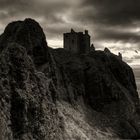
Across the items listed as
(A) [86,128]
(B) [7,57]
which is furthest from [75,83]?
(B) [7,57]

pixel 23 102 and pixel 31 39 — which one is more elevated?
pixel 31 39

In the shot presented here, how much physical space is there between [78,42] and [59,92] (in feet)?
181

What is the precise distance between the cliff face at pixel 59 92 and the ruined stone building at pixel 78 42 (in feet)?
112

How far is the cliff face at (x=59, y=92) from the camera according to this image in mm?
37375

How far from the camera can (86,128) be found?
5431cm

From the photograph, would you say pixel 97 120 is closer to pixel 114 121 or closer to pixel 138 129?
pixel 114 121

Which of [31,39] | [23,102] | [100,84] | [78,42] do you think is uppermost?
[78,42]

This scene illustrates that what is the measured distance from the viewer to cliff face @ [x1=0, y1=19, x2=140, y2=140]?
37.4 meters

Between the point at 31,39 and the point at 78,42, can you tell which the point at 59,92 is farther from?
the point at 78,42

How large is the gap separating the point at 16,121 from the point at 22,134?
1.52 metres

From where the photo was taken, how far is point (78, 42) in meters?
111

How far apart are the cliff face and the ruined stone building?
34.2 m

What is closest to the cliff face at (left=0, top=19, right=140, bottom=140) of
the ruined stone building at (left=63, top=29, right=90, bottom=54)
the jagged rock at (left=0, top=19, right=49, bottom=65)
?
the jagged rock at (left=0, top=19, right=49, bottom=65)

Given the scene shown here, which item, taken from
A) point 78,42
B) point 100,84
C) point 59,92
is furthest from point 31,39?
point 78,42
